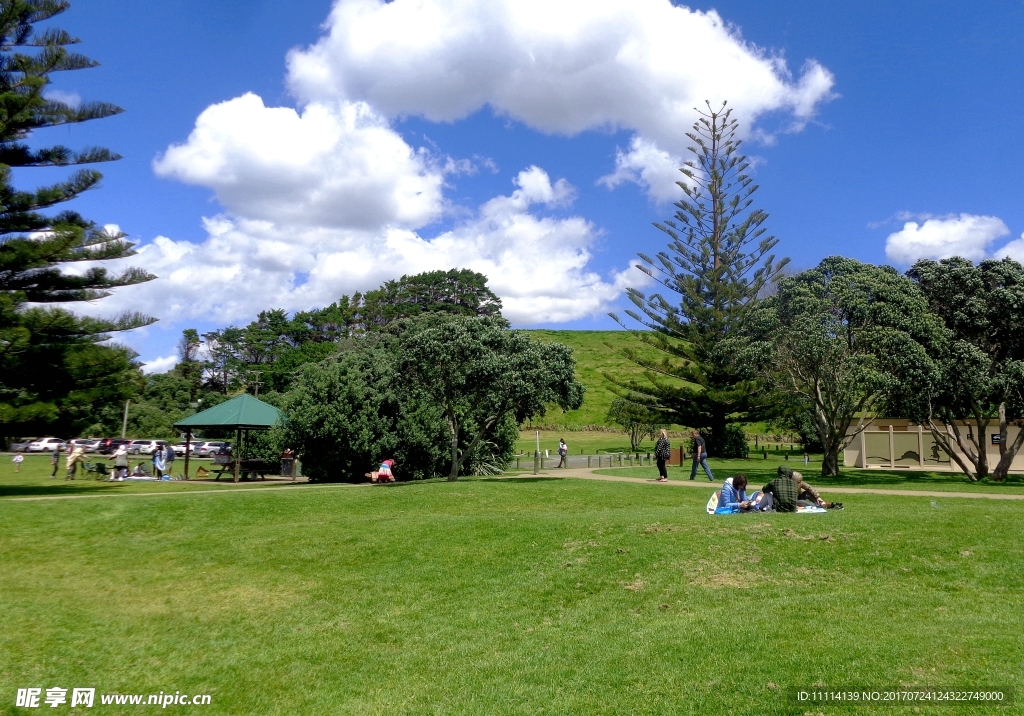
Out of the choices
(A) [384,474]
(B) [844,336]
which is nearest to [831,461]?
(B) [844,336]

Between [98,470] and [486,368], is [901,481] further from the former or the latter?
[98,470]

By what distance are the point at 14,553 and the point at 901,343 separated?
70.9 feet

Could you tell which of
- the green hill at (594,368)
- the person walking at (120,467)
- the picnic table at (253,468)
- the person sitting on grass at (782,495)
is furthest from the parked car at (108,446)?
the person sitting on grass at (782,495)

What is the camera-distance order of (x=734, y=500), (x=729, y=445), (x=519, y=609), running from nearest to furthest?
(x=519, y=609)
(x=734, y=500)
(x=729, y=445)

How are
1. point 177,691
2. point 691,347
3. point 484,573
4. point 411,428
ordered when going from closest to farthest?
point 177,691, point 484,573, point 411,428, point 691,347

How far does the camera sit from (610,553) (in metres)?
10.1

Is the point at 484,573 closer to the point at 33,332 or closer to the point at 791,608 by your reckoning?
the point at 791,608

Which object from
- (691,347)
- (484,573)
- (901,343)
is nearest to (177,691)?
(484,573)

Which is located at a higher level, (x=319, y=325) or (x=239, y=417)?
(x=319, y=325)

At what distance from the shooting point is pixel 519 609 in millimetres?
8500

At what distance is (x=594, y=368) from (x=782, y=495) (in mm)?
74881

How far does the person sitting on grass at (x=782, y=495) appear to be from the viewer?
1184 centimetres

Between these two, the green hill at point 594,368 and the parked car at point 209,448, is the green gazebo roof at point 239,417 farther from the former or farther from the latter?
the parked car at point 209,448

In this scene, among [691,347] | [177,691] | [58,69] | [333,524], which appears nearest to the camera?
[177,691]
